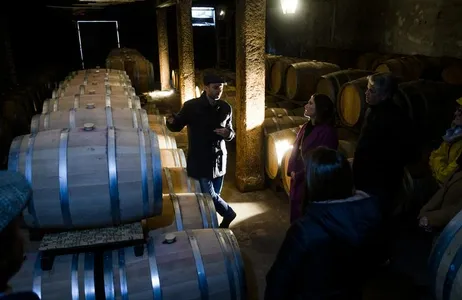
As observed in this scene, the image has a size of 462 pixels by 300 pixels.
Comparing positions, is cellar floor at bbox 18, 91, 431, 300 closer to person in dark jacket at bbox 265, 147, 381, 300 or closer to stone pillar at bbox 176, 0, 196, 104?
person in dark jacket at bbox 265, 147, 381, 300

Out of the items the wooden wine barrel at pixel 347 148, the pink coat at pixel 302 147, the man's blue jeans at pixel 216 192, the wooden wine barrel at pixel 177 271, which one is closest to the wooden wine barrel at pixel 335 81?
the wooden wine barrel at pixel 347 148

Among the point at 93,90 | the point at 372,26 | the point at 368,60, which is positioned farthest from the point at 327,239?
the point at 372,26

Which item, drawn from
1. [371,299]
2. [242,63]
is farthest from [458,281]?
[242,63]

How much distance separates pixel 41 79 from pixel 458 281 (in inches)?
359

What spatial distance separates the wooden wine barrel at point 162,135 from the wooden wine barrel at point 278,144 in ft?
4.53

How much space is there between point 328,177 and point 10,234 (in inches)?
50.9

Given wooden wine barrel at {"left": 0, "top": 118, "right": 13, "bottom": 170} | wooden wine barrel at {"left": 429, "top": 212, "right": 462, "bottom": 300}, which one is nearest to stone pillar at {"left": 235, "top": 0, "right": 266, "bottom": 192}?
wooden wine barrel at {"left": 0, "top": 118, "right": 13, "bottom": 170}

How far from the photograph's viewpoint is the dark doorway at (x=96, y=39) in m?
19.6

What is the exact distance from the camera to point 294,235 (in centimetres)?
173

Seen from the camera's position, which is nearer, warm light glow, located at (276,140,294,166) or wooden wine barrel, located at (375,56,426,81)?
warm light glow, located at (276,140,294,166)

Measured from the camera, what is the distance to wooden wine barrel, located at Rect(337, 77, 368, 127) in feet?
16.1

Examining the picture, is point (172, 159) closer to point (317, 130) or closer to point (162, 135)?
point (162, 135)

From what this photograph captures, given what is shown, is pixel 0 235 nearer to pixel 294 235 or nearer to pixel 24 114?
pixel 294 235

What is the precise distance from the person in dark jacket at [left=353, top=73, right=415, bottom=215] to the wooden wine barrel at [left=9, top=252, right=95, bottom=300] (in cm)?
249
